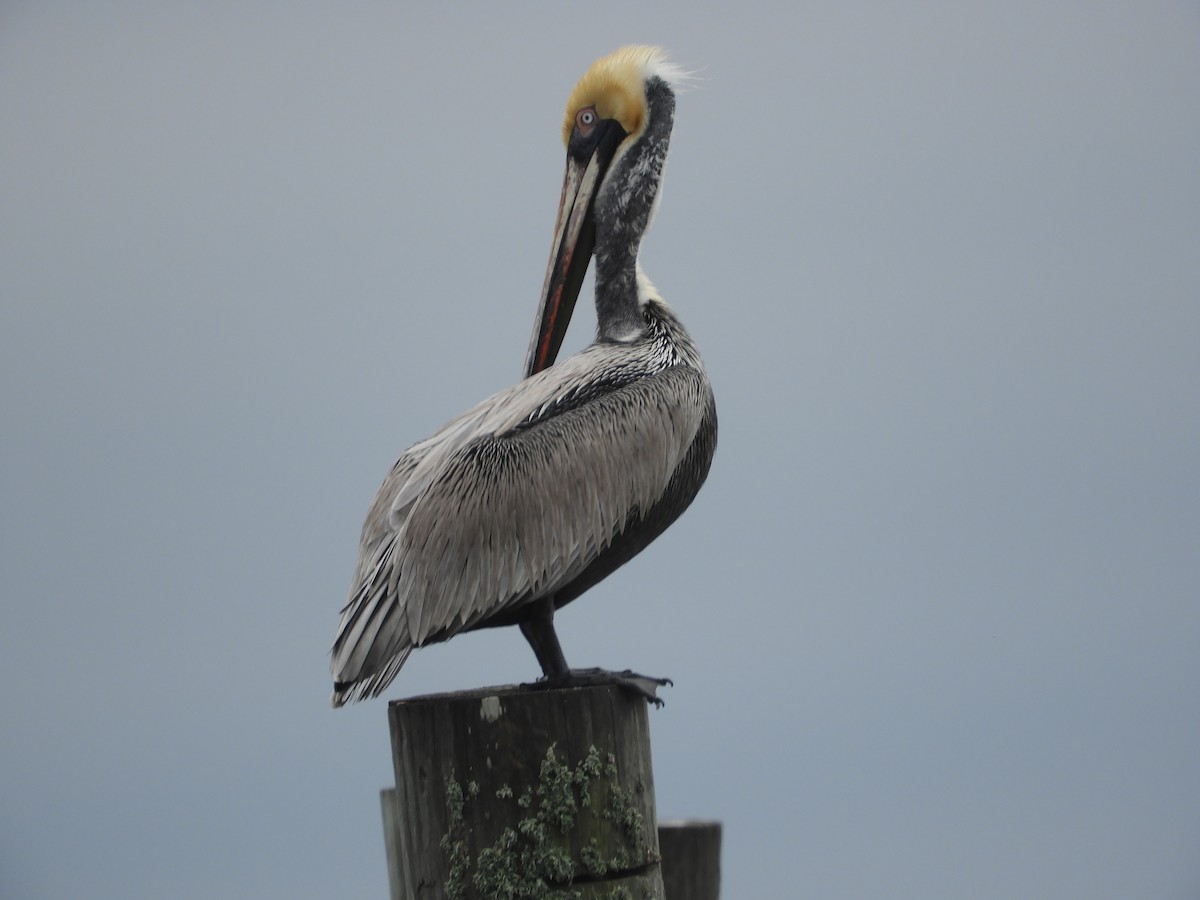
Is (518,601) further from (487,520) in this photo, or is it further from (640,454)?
(640,454)

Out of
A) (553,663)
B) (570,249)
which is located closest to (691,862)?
(553,663)

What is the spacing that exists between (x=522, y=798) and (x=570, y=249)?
8.11 ft

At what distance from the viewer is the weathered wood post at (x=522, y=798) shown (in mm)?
3801

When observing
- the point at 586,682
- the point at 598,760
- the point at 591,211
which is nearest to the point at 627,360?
the point at 591,211

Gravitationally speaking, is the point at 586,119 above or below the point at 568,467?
above

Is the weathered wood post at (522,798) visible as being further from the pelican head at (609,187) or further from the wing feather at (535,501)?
the pelican head at (609,187)

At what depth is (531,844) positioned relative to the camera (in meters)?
3.82

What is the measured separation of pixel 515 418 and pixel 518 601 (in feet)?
2.13

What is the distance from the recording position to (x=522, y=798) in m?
3.79

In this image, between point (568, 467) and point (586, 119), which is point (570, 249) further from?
point (568, 467)

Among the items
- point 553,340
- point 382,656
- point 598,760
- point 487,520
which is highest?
point 553,340

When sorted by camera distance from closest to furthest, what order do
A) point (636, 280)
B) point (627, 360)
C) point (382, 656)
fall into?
point (382, 656) < point (627, 360) < point (636, 280)

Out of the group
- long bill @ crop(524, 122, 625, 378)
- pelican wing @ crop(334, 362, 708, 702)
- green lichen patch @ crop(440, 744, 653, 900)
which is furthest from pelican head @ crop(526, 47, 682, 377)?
green lichen patch @ crop(440, 744, 653, 900)

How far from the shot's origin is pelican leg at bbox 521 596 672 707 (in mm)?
4312
